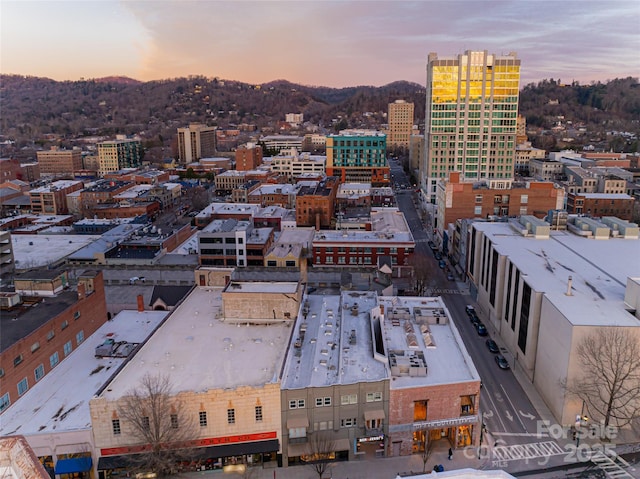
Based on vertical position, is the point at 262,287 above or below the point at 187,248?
above

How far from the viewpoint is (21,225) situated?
80.0 metres

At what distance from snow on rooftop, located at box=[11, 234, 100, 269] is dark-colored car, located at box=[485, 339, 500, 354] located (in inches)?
1928

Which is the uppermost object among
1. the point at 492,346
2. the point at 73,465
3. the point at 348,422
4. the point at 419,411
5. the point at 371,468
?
the point at 419,411

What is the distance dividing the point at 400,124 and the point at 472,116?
300ft

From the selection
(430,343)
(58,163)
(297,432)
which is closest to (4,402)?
(297,432)

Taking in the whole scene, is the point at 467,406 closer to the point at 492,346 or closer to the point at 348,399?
the point at 348,399

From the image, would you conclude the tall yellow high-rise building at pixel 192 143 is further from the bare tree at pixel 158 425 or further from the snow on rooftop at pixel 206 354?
the bare tree at pixel 158 425

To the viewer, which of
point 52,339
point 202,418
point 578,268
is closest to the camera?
point 202,418

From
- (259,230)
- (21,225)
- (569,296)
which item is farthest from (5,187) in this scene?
(569,296)

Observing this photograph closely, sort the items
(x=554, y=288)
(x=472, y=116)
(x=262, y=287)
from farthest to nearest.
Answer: (x=472, y=116) < (x=262, y=287) < (x=554, y=288)

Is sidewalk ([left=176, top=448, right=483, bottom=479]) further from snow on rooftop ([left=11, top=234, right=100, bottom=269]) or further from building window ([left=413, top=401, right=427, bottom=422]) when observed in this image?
snow on rooftop ([left=11, top=234, right=100, bottom=269])

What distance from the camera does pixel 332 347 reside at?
28797mm

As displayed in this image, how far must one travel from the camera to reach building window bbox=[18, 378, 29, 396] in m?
27.7

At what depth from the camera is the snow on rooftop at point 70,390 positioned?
81.6 ft
